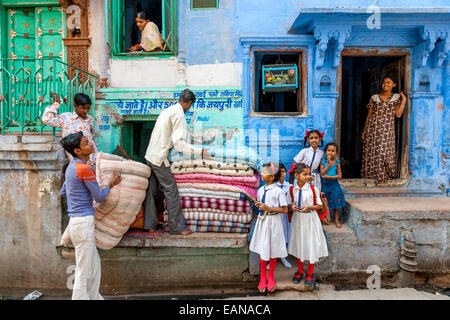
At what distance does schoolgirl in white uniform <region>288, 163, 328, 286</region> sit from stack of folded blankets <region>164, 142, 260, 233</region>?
23.4 inches

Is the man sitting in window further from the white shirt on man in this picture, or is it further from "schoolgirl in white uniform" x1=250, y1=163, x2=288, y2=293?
"schoolgirl in white uniform" x1=250, y1=163, x2=288, y2=293

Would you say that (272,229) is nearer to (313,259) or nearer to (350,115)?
(313,259)

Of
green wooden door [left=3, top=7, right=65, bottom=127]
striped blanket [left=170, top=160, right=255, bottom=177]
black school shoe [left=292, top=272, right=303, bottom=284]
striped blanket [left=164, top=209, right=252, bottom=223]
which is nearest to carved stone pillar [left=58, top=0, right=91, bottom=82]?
green wooden door [left=3, top=7, right=65, bottom=127]

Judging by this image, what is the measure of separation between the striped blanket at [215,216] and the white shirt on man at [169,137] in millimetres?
700

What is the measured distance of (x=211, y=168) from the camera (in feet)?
12.2

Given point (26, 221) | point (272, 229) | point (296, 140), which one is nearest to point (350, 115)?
point (296, 140)

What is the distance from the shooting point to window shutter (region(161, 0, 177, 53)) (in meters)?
4.52

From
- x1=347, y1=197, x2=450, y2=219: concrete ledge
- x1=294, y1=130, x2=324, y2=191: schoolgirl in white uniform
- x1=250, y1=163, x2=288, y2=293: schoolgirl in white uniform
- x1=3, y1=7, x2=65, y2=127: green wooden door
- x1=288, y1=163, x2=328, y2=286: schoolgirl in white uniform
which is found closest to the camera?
x1=250, y1=163, x2=288, y2=293: schoolgirl in white uniform

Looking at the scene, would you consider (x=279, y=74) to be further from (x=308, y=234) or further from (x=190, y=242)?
(x=190, y=242)

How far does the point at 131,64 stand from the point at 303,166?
3415mm

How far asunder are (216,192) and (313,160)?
153 centimetres

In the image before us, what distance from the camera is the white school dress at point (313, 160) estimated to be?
162 inches

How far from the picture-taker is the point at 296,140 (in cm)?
475

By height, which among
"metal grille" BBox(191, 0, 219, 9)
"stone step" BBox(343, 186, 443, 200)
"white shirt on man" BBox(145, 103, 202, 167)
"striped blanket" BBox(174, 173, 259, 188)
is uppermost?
"metal grille" BBox(191, 0, 219, 9)
